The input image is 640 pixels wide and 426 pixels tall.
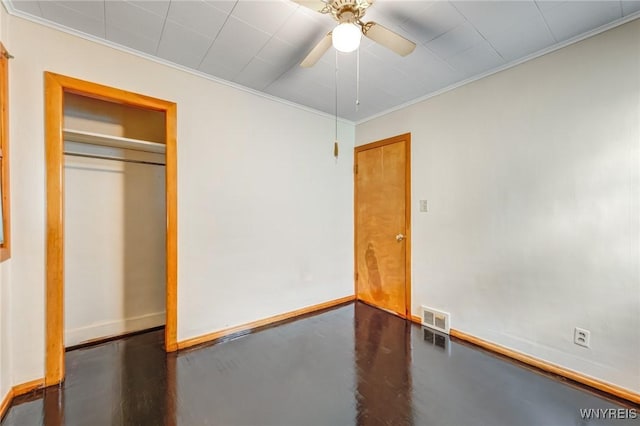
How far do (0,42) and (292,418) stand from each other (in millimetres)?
2693

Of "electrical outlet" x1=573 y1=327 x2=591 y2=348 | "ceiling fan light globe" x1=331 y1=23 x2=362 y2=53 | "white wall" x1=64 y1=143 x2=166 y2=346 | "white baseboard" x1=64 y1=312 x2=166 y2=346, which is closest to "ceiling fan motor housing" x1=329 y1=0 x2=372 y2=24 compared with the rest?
"ceiling fan light globe" x1=331 y1=23 x2=362 y2=53

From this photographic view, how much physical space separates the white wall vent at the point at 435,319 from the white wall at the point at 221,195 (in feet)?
3.50

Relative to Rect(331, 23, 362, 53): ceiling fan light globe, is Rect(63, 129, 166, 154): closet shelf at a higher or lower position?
lower

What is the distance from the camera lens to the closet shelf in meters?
2.15

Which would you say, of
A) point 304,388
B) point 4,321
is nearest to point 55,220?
point 4,321

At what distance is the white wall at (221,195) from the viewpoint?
69.6 inches

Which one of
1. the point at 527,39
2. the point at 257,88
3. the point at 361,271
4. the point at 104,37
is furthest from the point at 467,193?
the point at 104,37

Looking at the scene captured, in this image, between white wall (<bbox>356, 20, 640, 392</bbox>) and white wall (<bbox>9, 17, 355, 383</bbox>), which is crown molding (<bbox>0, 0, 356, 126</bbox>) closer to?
white wall (<bbox>9, 17, 355, 383</bbox>)

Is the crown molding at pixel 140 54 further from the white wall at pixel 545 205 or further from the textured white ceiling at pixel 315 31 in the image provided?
the white wall at pixel 545 205

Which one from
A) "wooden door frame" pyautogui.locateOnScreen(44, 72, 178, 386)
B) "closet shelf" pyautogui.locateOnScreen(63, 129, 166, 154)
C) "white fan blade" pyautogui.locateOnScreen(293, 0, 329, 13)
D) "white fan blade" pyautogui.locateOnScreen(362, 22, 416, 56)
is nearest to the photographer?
"white fan blade" pyautogui.locateOnScreen(293, 0, 329, 13)

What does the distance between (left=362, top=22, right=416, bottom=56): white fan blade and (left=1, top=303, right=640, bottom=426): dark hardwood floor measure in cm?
213

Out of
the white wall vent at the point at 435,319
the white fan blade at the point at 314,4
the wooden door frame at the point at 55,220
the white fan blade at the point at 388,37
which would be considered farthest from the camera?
the white wall vent at the point at 435,319

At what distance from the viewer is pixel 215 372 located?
2021mm

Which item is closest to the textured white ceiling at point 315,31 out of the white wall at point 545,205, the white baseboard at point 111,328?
the white wall at point 545,205
